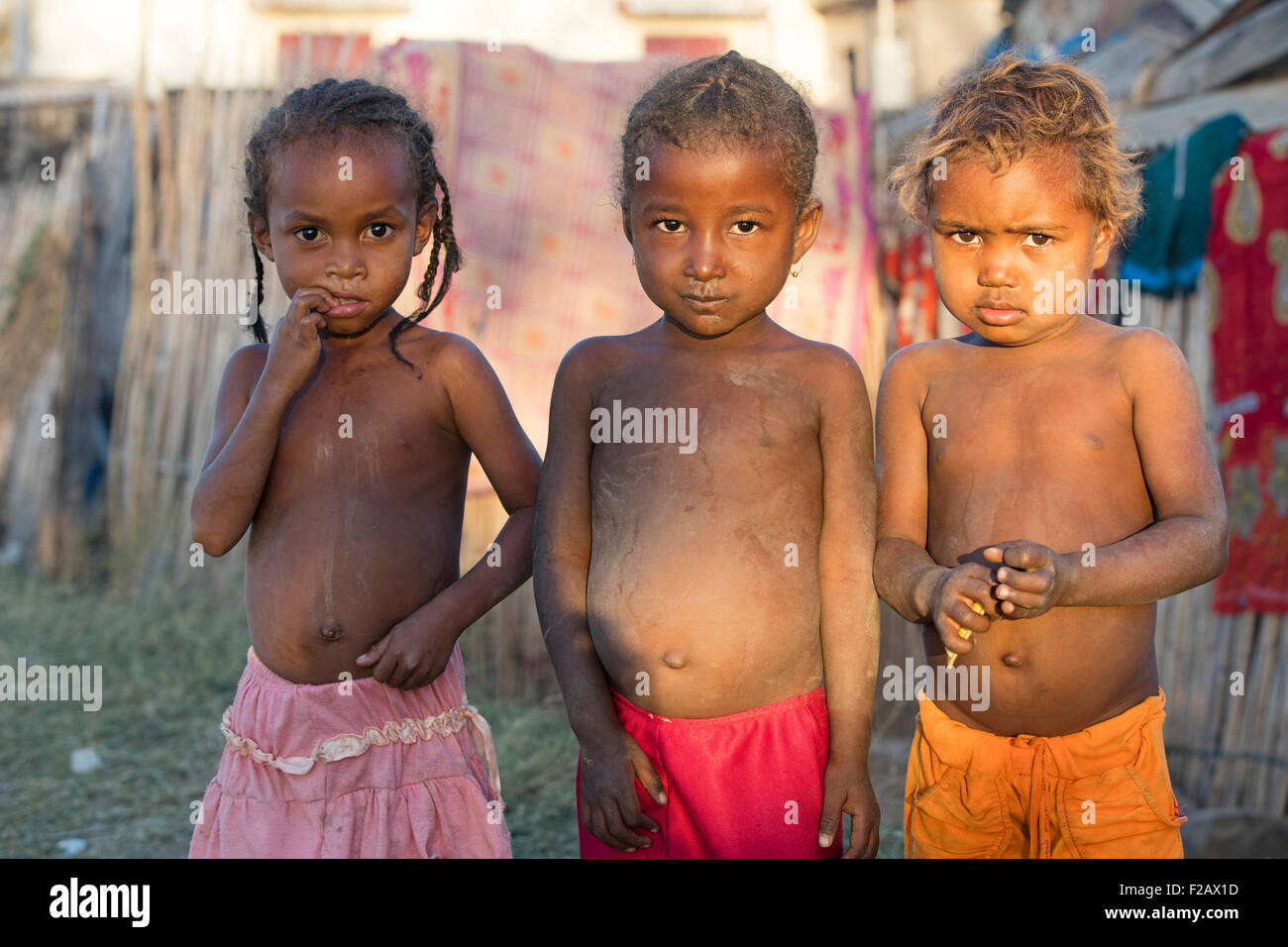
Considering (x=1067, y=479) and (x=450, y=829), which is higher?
(x=1067, y=479)

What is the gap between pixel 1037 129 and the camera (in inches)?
82.0

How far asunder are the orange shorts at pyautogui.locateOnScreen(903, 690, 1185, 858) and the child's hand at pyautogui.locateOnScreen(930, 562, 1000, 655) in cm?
32

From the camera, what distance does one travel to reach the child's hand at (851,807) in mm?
2014

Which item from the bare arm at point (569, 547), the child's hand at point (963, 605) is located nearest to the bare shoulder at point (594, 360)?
the bare arm at point (569, 547)

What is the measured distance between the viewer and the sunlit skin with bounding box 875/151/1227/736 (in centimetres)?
204

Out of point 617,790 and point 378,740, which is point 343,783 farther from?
point 617,790

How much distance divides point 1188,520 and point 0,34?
16.9 metres

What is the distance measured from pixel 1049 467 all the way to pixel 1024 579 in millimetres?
382

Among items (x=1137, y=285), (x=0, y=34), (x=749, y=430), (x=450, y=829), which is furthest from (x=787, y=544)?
(x=0, y=34)

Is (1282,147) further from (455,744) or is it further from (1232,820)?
(455,744)

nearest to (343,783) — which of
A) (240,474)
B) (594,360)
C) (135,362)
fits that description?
(240,474)

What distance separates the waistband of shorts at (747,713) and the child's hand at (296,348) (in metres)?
0.90
